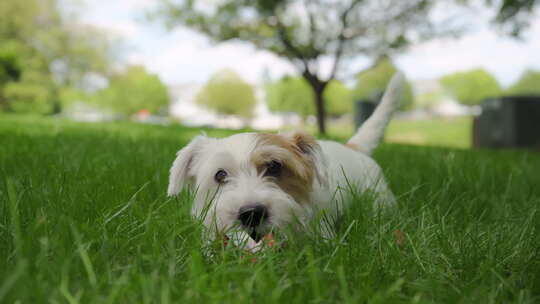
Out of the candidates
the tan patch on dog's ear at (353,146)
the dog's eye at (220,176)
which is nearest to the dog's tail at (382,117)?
the tan patch on dog's ear at (353,146)

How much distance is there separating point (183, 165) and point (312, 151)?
802 millimetres

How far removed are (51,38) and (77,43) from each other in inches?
126

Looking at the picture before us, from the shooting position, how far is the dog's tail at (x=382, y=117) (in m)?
3.98

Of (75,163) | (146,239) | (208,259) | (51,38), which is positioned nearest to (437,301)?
(208,259)

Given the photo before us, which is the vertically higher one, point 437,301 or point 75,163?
point 75,163

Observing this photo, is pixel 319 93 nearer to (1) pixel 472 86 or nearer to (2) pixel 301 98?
(2) pixel 301 98

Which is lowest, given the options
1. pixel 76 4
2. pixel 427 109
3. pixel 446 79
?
pixel 427 109

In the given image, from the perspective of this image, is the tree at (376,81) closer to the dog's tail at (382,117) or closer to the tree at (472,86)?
the tree at (472,86)

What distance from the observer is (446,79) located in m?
86.6

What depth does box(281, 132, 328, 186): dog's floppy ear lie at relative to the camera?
8.03 ft

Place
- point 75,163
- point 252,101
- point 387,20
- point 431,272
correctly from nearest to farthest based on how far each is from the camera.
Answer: point 431,272 < point 75,163 < point 387,20 < point 252,101

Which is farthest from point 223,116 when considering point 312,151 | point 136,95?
point 312,151

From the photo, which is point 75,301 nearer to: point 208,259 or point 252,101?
point 208,259

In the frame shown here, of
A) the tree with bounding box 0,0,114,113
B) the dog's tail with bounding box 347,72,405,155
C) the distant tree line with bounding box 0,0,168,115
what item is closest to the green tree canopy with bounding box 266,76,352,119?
the distant tree line with bounding box 0,0,168,115
